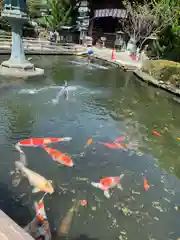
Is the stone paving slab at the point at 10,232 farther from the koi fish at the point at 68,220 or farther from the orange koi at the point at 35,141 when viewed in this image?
the orange koi at the point at 35,141

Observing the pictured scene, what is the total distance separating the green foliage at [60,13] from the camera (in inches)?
1277

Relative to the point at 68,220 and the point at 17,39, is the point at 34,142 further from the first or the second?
the point at 17,39

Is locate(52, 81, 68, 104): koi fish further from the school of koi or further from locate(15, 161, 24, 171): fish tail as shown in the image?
locate(15, 161, 24, 171): fish tail

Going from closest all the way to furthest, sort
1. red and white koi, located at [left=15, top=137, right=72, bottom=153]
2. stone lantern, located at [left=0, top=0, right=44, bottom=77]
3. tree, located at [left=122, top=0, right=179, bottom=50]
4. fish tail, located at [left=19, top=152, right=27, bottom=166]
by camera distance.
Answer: fish tail, located at [left=19, top=152, right=27, bottom=166], red and white koi, located at [left=15, top=137, right=72, bottom=153], stone lantern, located at [left=0, top=0, right=44, bottom=77], tree, located at [left=122, top=0, right=179, bottom=50]

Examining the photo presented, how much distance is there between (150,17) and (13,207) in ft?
78.8

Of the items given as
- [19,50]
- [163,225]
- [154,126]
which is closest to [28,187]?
[163,225]

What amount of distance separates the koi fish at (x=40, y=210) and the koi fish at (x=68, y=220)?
0.45 meters

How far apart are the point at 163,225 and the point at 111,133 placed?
4.40 meters

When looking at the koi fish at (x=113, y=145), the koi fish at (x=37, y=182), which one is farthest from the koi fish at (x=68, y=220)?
the koi fish at (x=113, y=145)

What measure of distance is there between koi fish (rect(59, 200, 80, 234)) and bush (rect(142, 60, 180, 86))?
12.0 metres

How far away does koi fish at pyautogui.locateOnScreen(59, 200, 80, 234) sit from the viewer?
4.98 metres

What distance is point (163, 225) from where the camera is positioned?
17.8 ft

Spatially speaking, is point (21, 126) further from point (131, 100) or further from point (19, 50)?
point (19, 50)

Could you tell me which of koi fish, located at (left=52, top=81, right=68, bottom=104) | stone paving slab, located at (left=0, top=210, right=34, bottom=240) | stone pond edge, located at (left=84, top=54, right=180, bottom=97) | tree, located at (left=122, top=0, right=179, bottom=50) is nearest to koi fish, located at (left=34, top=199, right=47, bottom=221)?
stone paving slab, located at (left=0, top=210, right=34, bottom=240)
